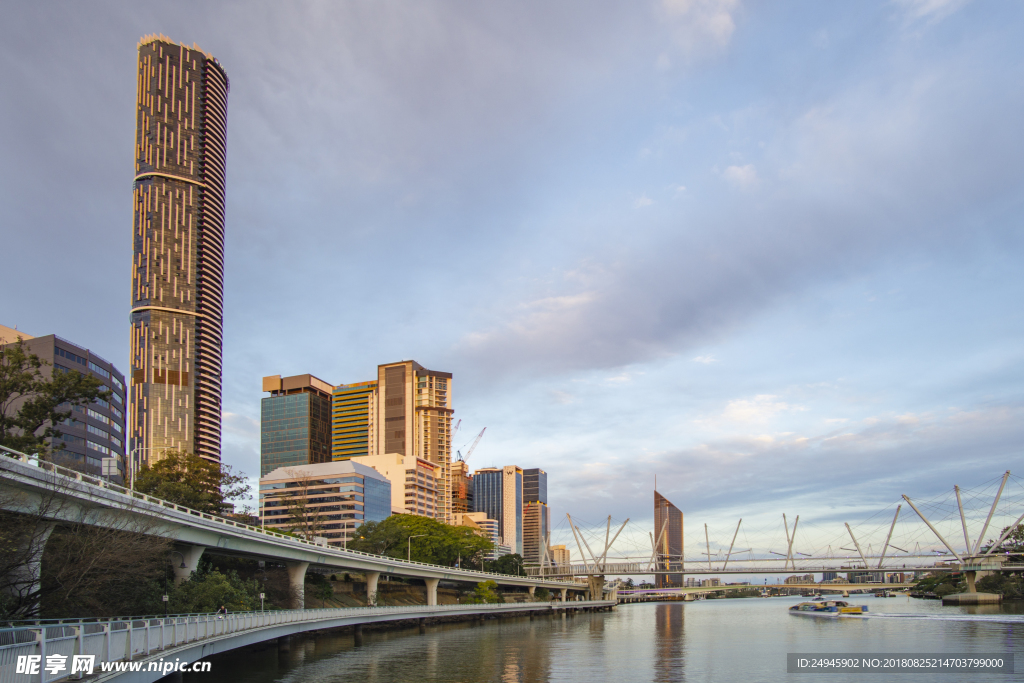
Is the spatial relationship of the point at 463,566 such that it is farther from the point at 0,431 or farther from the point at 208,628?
the point at 208,628

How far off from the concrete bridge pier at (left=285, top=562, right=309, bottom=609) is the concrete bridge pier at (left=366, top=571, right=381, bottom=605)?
16.8 metres

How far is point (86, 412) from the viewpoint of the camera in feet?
494

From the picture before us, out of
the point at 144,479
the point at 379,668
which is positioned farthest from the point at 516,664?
the point at 144,479

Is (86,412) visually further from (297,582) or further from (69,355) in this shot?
(297,582)

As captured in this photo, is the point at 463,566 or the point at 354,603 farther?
the point at 463,566

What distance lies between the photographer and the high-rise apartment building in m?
142

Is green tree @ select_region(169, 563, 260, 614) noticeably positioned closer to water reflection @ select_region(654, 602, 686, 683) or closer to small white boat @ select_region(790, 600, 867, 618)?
water reflection @ select_region(654, 602, 686, 683)

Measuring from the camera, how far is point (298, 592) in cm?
Answer: 8844

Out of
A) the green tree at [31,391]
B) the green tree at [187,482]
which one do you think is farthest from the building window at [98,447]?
the green tree at [31,391]

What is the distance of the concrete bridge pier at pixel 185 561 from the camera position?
6894 centimetres

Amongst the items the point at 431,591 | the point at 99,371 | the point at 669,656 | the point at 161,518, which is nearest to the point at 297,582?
the point at 161,518

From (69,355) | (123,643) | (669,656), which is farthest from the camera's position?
(69,355)

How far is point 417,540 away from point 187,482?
65.6 m

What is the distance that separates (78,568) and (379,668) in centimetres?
2388
